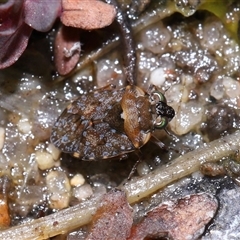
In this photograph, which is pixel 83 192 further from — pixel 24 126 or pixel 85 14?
pixel 85 14

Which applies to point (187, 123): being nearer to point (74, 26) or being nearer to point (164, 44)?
point (164, 44)

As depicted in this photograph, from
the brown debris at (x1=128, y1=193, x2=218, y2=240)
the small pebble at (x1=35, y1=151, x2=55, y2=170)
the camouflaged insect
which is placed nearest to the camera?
the brown debris at (x1=128, y1=193, x2=218, y2=240)

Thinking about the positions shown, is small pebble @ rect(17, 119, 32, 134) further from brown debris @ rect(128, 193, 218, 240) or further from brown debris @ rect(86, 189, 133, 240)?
brown debris @ rect(128, 193, 218, 240)

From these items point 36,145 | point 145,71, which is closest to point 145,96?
point 145,71

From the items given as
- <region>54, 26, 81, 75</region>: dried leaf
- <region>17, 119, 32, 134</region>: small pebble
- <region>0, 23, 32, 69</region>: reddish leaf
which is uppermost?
<region>0, 23, 32, 69</region>: reddish leaf

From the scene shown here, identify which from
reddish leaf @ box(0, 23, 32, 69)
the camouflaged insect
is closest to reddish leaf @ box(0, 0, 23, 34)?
reddish leaf @ box(0, 23, 32, 69)

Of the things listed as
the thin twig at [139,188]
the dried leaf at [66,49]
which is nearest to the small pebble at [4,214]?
the thin twig at [139,188]
